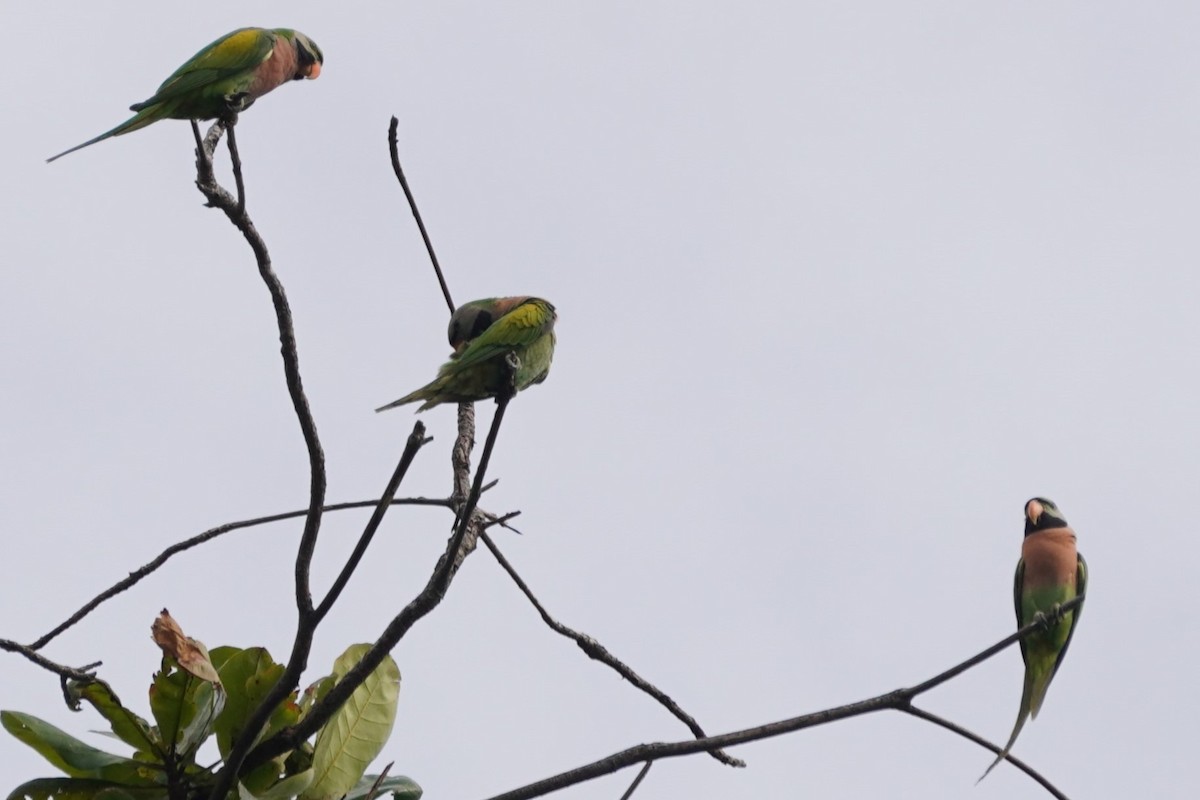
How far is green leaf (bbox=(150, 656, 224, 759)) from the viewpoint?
2.97m

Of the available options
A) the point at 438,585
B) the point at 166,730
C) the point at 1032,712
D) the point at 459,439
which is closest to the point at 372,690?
the point at 166,730

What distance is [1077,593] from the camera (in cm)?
566

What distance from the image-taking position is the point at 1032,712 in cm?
507

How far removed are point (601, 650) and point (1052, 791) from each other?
116 cm

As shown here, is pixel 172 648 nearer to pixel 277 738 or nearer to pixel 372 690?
pixel 277 738

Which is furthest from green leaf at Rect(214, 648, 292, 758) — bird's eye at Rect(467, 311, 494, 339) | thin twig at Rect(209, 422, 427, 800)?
bird's eye at Rect(467, 311, 494, 339)

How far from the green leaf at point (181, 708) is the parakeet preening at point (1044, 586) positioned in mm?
3420

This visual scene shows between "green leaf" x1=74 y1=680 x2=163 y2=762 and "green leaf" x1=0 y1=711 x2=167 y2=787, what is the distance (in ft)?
0.18

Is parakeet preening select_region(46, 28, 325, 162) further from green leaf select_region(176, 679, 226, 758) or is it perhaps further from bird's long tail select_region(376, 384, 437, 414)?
green leaf select_region(176, 679, 226, 758)

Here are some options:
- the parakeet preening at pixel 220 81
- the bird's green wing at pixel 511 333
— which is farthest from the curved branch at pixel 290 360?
the bird's green wing at pixel 511 333

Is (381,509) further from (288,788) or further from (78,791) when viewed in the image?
(78,791)

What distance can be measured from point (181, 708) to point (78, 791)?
33 centimetres

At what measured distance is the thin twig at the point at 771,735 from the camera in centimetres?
236

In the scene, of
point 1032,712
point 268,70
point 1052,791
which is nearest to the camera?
point 1052,791
